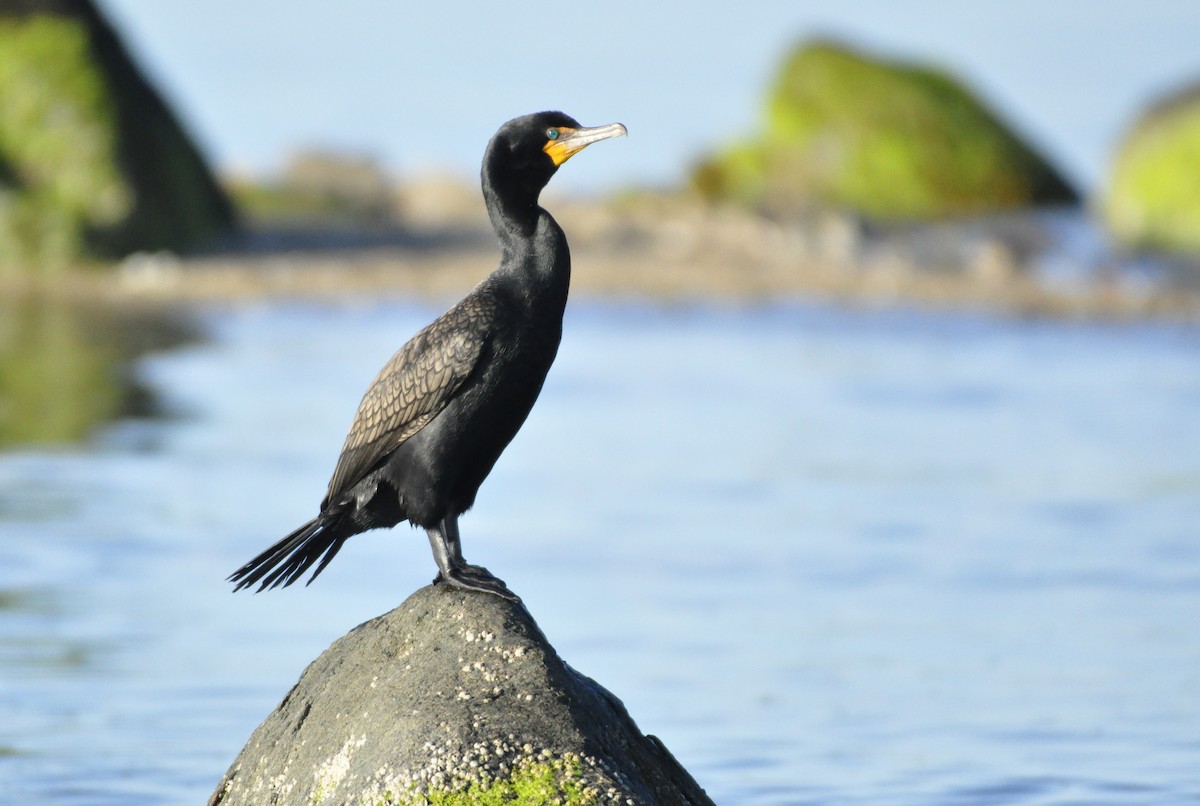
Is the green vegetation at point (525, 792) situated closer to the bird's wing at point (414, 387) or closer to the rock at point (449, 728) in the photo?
the rock at point (449, 728)

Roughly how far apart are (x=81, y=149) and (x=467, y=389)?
65.7 feet

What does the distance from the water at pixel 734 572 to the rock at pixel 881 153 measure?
9.75 metres

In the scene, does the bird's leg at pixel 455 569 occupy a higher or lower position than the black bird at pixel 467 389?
lower

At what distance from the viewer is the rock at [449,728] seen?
210 inches

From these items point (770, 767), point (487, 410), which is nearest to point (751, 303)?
point (770, 767)

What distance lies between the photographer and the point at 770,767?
26.2ft

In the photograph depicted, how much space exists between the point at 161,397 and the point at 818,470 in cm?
628

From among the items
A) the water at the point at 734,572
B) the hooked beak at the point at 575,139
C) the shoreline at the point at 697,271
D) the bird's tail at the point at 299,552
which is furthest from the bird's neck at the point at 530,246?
the shoreline at the point at 697,271

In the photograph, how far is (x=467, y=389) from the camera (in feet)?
19.5

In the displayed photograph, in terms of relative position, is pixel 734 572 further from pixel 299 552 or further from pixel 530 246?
pixel 530 246

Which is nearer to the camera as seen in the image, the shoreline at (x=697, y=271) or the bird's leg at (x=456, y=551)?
the bird's leg at (x=456, y=551)

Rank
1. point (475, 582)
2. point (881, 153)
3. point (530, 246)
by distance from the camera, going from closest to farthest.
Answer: point (475, 582) < point (530, 246) < point (881, 153)

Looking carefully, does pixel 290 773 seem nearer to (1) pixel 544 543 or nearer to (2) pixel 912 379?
(1) pixel 544 543

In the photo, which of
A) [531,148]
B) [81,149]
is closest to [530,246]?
[531,148]
